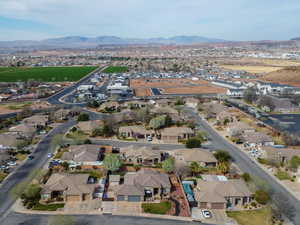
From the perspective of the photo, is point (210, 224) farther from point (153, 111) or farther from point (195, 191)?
point (153, 111)

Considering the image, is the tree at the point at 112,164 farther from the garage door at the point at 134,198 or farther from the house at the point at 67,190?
the garage door at the point at 134,198

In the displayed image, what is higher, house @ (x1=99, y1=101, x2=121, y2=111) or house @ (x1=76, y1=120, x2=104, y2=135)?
house @ (x1=99, y1=101, x2=121, y2=111)

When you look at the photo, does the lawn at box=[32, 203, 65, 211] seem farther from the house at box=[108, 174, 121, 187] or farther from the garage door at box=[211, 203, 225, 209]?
the garage door at box=[211, 203, 225, 209]

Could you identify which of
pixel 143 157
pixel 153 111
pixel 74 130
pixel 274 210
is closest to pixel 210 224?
pixel 274 210

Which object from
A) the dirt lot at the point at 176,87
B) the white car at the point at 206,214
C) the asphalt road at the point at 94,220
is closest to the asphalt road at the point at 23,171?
the asphalt road at the point at 94,220

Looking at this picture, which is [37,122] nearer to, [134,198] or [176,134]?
[176,134]

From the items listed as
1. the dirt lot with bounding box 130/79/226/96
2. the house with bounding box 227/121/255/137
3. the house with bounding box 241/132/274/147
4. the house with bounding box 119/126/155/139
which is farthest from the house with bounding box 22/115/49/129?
the dirt lot with bounding box 130/79/226/96
